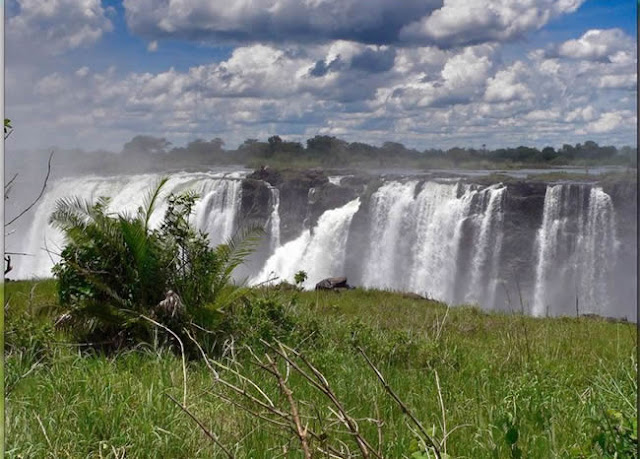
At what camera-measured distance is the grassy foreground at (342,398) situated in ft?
13.0

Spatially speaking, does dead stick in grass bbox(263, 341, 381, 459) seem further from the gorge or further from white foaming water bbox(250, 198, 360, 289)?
white foaming water bbox(250, 198, 360, 289)

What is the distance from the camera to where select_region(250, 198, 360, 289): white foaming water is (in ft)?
136

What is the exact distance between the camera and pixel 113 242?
7.27 meters

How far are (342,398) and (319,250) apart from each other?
37.0 metres

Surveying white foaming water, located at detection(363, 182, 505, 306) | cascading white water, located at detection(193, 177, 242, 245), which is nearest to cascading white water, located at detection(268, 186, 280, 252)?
cascading white water, located at detection(193, 177, 242, 245)

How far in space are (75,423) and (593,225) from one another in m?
34.5

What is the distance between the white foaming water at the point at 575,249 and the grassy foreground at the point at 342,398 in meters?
28.8

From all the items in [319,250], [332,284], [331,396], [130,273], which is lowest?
[319,250]

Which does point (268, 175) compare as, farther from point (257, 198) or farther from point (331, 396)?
point (331, 396)

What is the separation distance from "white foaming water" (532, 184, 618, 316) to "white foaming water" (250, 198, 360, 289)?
9.72 meters

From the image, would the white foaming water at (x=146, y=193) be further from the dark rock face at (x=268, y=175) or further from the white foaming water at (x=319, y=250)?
→ the white foaming water at (x=319, y=250)

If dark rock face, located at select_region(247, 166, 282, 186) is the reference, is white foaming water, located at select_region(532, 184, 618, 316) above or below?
below

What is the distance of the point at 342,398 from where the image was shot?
17.2ft

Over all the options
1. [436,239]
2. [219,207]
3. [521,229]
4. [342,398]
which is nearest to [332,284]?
[219,207]
